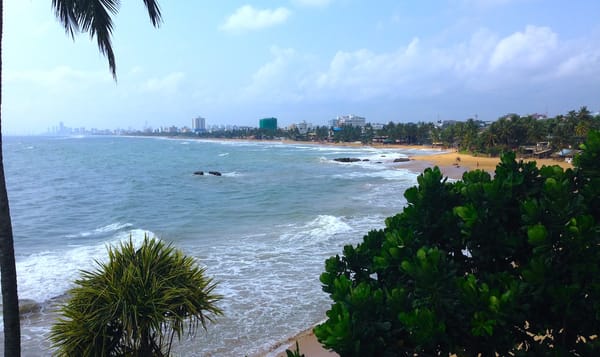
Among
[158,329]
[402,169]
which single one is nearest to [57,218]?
[158,329]

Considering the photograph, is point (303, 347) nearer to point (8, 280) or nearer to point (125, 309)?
point (125, 309)

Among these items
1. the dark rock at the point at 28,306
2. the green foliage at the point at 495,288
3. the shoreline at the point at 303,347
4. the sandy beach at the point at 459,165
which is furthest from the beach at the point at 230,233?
the sandy beach at the point at 459,165

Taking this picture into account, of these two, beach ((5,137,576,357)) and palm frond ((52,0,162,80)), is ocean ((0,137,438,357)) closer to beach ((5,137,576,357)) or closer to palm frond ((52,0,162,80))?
beach ((5,137,576,357))

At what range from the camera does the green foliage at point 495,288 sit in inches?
101

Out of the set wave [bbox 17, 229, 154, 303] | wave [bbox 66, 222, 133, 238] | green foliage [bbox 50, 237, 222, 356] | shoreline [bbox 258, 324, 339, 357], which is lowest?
wave [bbox 66, 222, 133, 238]

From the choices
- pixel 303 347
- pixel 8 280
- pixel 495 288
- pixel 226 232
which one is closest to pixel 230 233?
pixel 226 232

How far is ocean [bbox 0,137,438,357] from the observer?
1023 centimetres

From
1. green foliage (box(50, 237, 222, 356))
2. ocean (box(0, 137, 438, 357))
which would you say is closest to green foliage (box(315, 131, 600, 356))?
green foliage (box(50, 237, 222, 356))

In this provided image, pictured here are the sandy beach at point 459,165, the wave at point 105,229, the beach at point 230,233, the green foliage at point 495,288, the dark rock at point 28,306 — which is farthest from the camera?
the sandy beach at point 459,165

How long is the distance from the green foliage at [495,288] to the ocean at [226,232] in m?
5.69

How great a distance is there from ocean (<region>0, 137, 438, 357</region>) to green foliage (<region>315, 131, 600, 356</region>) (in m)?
5.69

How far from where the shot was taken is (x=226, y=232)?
65.4ft

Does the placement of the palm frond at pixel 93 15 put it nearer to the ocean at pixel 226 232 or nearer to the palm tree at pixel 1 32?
the palm tree at pixel 1 32

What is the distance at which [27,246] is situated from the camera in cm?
1827
